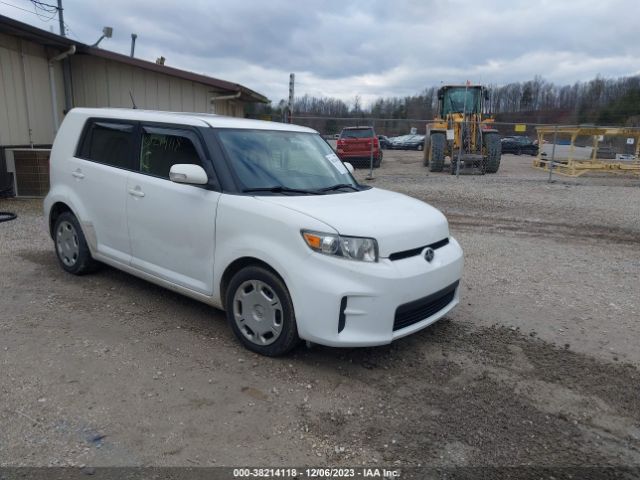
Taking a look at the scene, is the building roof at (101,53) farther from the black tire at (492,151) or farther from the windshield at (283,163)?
the black tire at (492,151)

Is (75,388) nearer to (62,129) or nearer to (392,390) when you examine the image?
(392,390)

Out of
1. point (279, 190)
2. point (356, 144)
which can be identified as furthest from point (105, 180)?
point (356, 144)

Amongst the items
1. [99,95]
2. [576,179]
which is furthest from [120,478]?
[576,179]

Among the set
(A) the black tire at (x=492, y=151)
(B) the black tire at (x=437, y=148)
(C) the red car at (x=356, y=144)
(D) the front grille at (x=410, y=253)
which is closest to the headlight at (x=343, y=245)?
(D) the front grille at (x=410, y=253)

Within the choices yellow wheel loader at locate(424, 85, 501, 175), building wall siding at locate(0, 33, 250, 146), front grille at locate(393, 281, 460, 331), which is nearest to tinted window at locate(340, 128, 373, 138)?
yellow wheel loader at locate(424, 85, 501, 175)

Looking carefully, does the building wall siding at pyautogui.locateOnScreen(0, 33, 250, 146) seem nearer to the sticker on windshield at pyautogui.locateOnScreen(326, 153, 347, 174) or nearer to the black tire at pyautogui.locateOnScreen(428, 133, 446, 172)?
the black tire at pyautogui.locateOnScreen(428, 133, 446, 172)

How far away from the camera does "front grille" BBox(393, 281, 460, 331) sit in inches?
138

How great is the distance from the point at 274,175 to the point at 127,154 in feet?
5.13

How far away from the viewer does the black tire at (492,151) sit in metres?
19.0

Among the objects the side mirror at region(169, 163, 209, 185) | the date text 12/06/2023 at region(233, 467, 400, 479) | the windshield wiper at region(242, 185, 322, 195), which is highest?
the side mirror at region(169, 163, 209, 185)

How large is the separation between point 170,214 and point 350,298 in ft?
5.87

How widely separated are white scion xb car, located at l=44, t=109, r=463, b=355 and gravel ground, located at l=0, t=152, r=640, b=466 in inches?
13.8

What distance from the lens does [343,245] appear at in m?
3.37

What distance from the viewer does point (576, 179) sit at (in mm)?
17281
